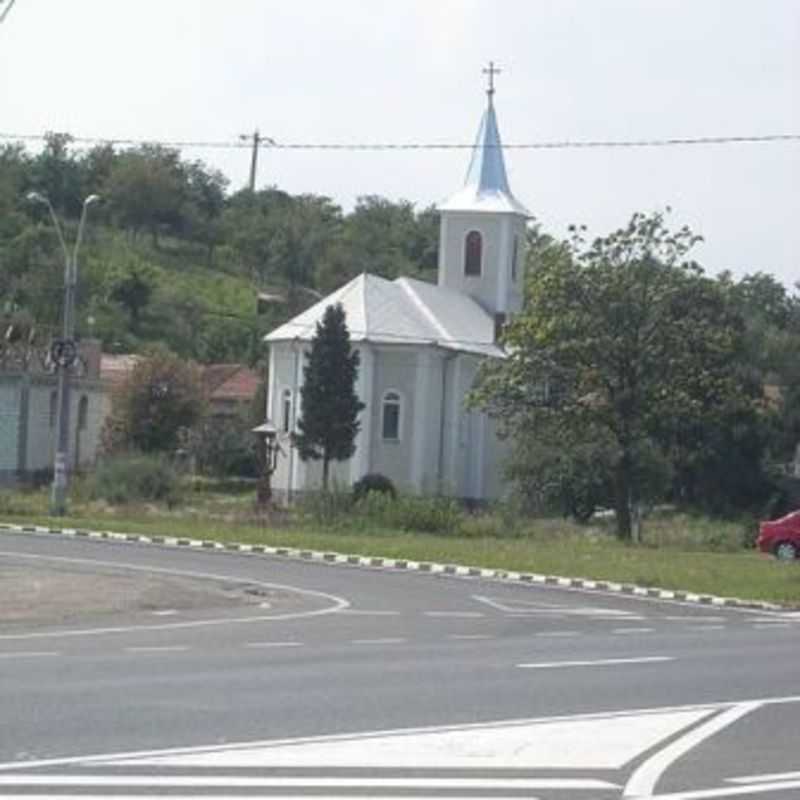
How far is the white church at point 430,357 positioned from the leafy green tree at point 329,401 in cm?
236

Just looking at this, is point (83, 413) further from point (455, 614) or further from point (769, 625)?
point (769, 625)

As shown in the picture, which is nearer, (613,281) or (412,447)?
(613,281)

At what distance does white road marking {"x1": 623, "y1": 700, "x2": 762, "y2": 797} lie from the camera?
11898 mm

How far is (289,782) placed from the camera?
11719 millimetres

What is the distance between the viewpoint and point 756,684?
19266 mm

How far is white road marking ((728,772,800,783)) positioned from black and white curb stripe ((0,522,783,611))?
2286 cm

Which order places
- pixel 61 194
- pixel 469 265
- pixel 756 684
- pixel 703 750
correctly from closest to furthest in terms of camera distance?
pixel 703 750
pixel 756 684
pixel 469 265
pixel 61 194

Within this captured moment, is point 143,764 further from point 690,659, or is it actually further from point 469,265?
point 469,265

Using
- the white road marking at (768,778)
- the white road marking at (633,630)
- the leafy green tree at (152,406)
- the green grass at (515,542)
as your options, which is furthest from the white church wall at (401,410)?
the white road marking at (768,778)

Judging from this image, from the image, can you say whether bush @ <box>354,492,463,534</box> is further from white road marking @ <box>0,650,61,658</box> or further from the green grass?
white road marking @ <box>0,650,61,658</box>

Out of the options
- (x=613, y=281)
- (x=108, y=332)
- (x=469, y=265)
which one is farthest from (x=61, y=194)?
(x=613, y=281)

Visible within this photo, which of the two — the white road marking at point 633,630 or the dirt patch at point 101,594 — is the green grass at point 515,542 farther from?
the dirt patch at point 101,594

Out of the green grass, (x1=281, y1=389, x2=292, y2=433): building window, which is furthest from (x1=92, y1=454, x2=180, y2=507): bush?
(x1=281, y1=389, x2=292, y2=433): building window

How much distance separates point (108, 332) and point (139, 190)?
31975mm
